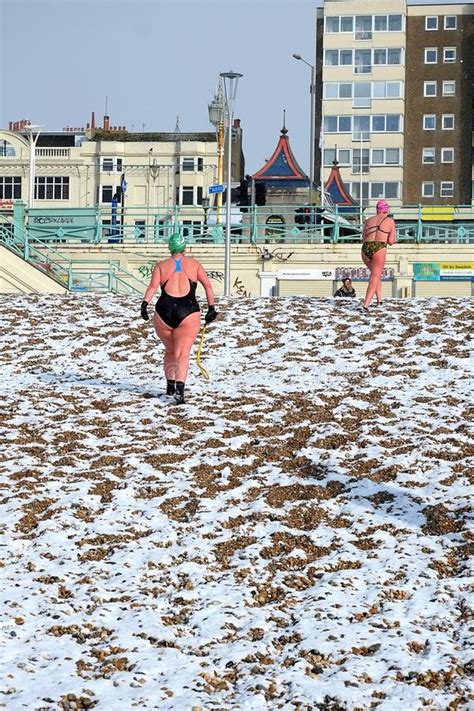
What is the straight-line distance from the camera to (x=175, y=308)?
51.0 feet

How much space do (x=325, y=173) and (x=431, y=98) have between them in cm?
846

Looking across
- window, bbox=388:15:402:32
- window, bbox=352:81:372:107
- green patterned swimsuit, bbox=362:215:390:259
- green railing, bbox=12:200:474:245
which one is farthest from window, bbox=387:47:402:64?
green patterned swimsuit, bbox=362:215:390:259

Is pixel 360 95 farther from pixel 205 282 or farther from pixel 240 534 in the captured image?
pixel 240 534

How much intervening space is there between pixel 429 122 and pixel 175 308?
74374 millimetres

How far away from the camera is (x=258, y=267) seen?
3972 centimetres

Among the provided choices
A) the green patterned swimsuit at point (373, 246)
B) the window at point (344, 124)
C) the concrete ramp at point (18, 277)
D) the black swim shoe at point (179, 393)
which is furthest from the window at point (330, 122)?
the black swim shoe at point (179, 393)

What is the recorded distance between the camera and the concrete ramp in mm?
32094

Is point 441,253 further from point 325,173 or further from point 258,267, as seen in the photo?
point 325,173

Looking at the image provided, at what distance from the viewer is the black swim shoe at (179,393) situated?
15719 mm

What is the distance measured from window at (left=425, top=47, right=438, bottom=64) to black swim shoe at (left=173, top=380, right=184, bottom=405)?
245ft

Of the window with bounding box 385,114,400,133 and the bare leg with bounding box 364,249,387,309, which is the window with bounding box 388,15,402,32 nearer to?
the window with bounding box 385,114,400,133

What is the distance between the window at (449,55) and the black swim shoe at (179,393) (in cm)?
7435

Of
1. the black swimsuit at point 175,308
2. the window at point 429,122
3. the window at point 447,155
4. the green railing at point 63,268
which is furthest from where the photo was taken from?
the window at point 429,122

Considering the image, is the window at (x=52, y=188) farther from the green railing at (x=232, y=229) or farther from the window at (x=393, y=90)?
the green railing at (x=232, y=229)
